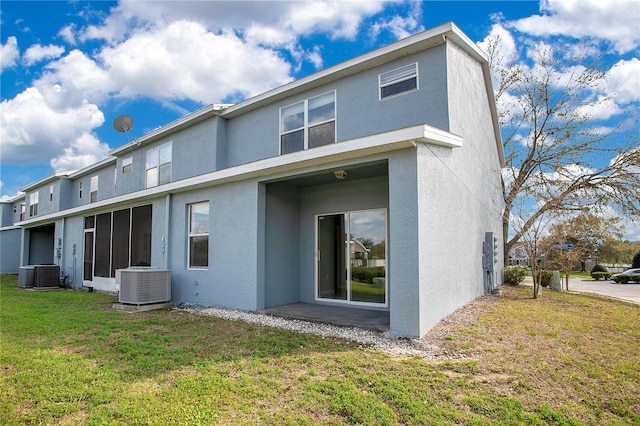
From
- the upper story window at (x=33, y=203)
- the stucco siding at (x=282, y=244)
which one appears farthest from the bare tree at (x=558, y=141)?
the upper story window at (x=33, y=203)

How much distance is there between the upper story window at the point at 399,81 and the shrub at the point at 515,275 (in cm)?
1043

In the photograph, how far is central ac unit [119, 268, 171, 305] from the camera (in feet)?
29.1

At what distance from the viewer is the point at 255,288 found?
8070 millimetres

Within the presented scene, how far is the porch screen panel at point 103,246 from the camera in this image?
1291 cm

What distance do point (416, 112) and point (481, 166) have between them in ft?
14.5

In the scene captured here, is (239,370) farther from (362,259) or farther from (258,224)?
(362,259)

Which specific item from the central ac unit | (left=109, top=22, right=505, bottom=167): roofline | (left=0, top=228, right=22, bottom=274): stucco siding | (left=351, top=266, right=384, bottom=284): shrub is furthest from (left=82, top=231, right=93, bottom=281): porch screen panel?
(left=0, top=228, right=22, bottom=274): stucco siding

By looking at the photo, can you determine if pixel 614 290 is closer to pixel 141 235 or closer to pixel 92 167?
pixel 141 235

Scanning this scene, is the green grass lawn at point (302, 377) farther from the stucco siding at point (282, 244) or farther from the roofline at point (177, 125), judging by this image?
the roofline at point (177, 125)

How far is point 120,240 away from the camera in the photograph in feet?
40.6

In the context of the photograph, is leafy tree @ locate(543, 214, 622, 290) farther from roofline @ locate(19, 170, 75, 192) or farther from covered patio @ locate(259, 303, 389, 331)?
roofline @ locate(19, 170, 75, 192)

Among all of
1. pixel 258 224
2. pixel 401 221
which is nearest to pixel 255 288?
pixel 258 224

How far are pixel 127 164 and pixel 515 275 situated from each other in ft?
55.1

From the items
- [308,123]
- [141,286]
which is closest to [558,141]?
[308,123]
